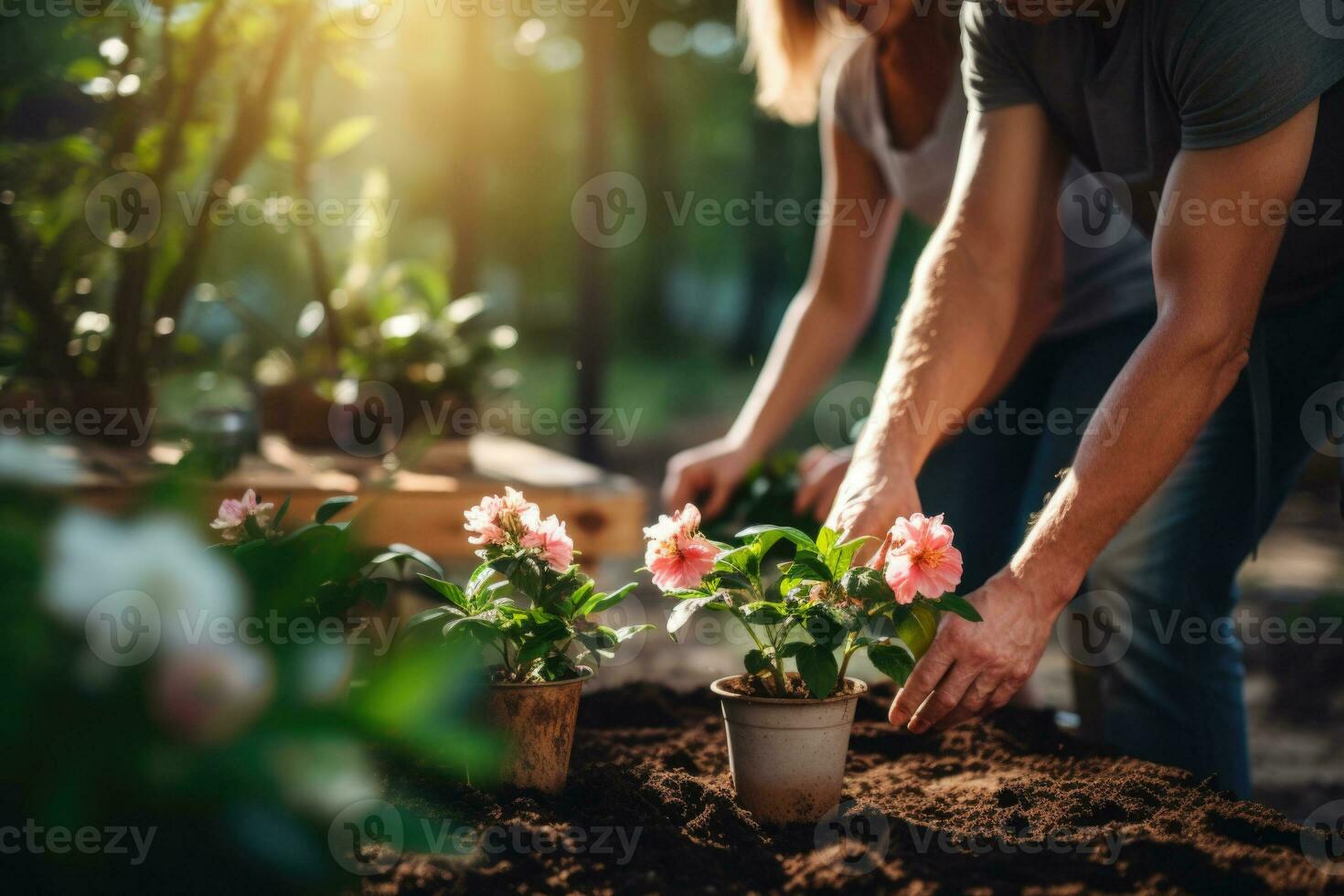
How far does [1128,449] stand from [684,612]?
0.56m

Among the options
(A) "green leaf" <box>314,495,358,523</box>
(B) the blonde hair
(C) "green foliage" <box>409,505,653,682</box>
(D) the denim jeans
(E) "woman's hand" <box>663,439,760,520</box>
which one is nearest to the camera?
(C) "green foliage" <box>409,505,653,682</box>

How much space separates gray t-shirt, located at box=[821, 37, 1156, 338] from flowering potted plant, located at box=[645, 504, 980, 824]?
0.96 metres

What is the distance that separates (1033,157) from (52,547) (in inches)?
57.4

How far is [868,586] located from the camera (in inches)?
49.1

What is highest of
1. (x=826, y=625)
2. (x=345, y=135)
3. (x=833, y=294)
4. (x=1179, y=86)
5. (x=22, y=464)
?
(x=345, y=135)

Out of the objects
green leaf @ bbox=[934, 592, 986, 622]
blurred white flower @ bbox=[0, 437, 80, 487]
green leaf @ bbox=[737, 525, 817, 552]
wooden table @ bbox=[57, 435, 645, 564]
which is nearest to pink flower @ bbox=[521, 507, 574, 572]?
green leaf @ bbox=[737, 525, 817, 552]

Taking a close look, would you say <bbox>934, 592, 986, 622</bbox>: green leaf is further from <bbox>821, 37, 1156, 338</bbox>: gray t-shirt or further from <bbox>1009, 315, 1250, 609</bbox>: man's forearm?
<bbox>821, 37, 1156, 338</bbox>: gray t-shirt

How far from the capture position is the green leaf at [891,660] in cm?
126

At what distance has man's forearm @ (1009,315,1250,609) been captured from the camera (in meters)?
1.34

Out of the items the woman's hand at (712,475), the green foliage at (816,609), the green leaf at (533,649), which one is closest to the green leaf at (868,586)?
the green foliage at (816,609)

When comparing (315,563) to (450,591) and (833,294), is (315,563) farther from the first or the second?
(833,294)

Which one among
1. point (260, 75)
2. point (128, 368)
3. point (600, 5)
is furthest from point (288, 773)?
point (600, 5)

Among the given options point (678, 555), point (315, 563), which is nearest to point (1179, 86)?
point (678, 555)

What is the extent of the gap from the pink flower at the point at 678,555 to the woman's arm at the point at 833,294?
1.03 metres
